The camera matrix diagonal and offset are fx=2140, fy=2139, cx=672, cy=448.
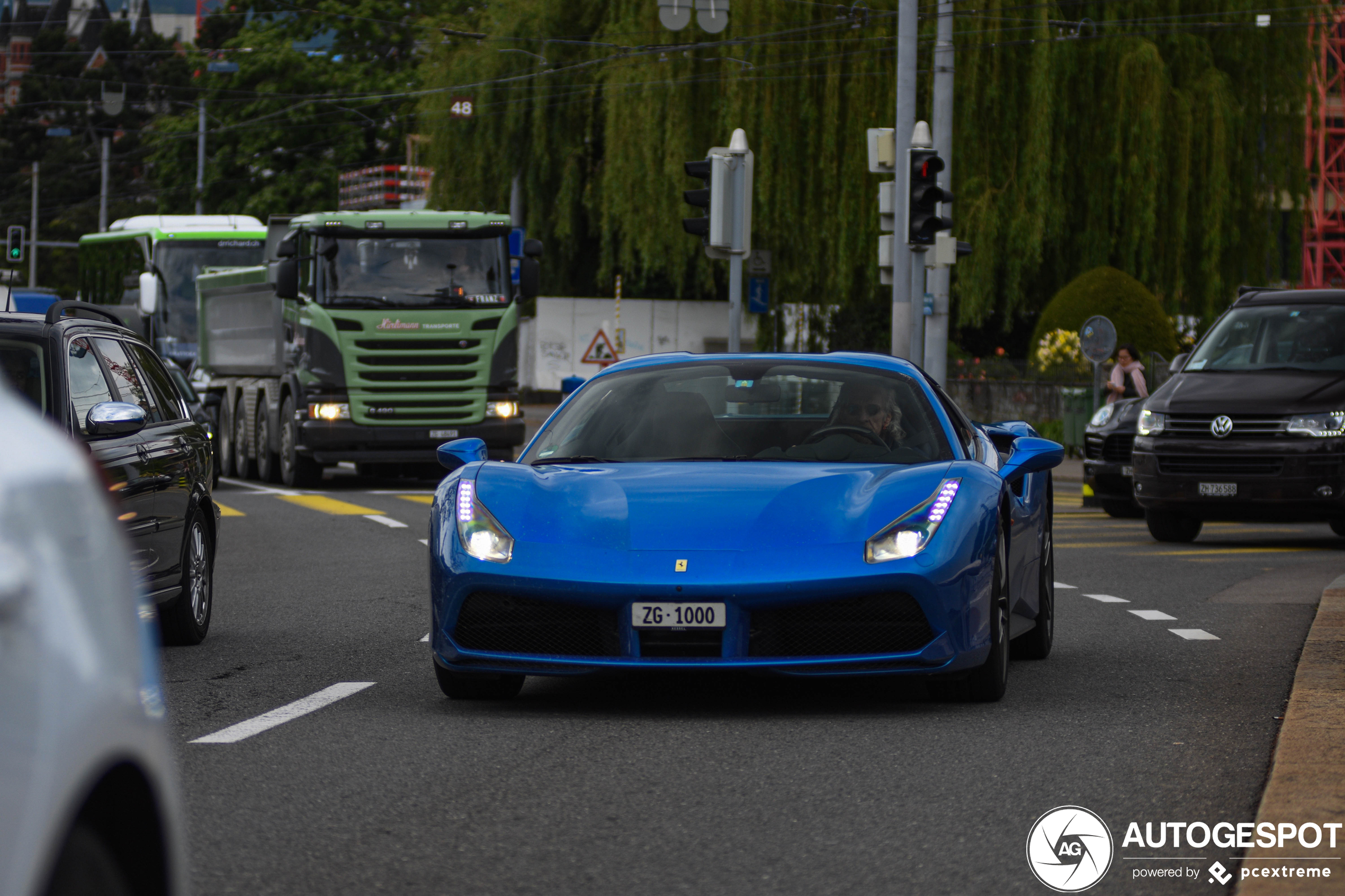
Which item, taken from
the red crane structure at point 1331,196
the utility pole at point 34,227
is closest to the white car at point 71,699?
the red crane structure at point 1331,196

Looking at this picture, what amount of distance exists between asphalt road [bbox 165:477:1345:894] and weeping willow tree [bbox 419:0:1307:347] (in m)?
23.0

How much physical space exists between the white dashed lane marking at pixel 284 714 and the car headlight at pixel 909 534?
6.76 feet

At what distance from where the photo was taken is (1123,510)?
69.3 ft

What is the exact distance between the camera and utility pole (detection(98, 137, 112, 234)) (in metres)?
86.6

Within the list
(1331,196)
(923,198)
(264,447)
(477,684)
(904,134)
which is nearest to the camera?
(477,684)

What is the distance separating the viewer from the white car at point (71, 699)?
2.28 meters

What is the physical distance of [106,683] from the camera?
98.6 inches

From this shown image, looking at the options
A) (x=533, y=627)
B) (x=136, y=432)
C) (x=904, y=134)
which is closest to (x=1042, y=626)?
(x=533, y=627)

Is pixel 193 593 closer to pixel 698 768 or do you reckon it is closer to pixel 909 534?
pixel 909 534

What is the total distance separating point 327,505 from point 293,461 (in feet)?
10.5

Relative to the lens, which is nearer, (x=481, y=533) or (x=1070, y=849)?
(x=1070, y=849)

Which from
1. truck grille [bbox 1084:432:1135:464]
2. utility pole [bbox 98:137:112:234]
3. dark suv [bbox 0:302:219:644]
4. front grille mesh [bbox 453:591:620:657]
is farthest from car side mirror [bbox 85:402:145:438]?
utility pole [bbox 98:137:112:234]

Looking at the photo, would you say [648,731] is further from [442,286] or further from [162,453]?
[442,286]

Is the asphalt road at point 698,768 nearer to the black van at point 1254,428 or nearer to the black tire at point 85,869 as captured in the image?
the black tire at point 85,869
